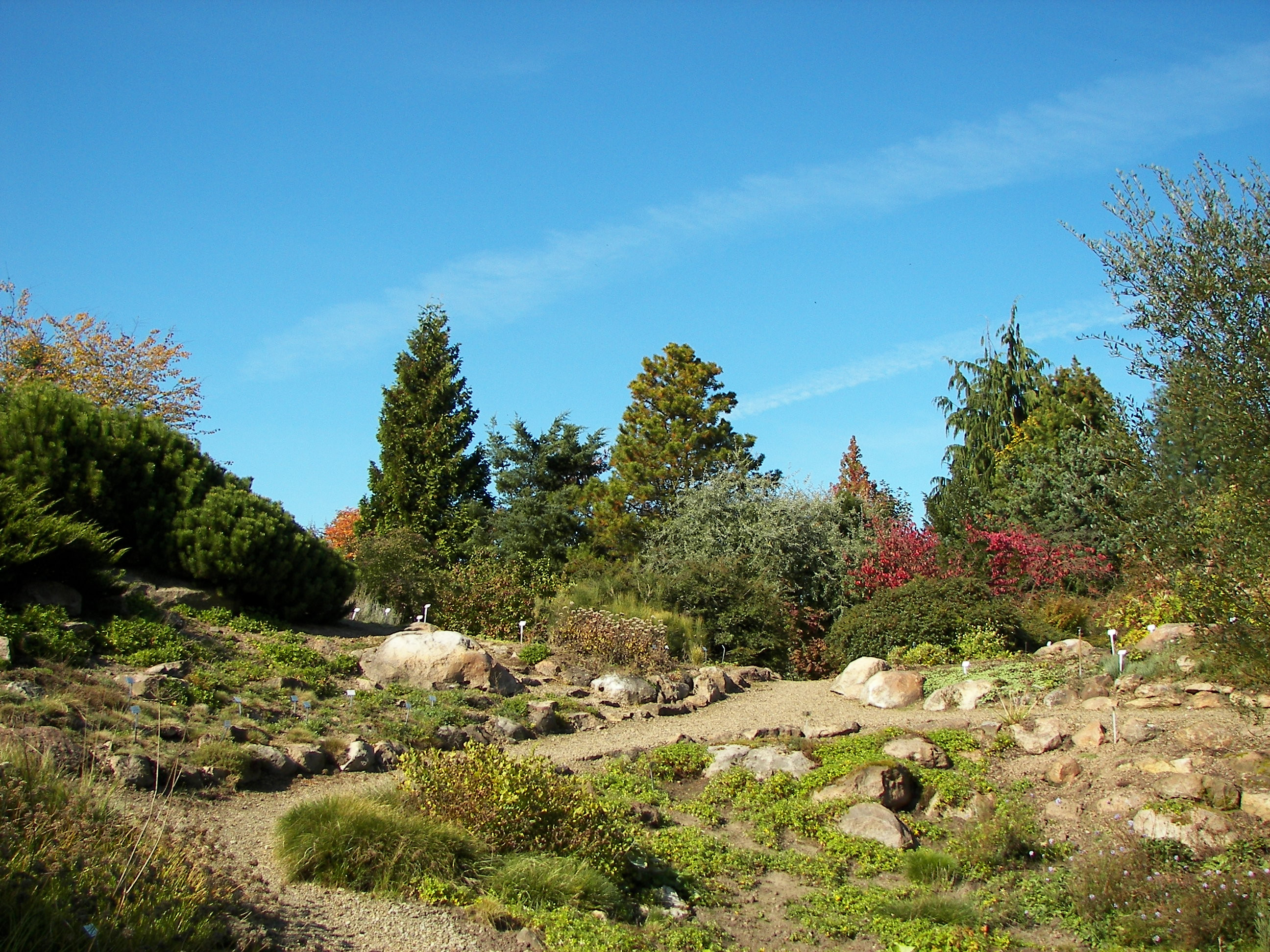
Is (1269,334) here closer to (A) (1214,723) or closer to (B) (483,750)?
(A) (1214,723)

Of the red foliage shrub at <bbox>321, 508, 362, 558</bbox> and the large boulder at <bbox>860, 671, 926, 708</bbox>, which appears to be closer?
the large boulder at <bbox>860, 671, 926, 708</bbox>

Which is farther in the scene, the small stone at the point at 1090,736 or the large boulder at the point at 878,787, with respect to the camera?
the small stone at the point at 1090,736

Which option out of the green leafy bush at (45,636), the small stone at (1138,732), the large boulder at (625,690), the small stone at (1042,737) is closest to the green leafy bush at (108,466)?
the green leafy bush at (45,636)

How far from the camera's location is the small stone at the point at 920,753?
849 centimetres

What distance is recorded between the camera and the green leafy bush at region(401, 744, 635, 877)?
569 cm

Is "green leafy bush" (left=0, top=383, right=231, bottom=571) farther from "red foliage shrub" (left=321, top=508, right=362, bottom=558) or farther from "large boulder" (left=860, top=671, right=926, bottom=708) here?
"red foliage shrub" (left=321, top=508, right=362, bottom=558)

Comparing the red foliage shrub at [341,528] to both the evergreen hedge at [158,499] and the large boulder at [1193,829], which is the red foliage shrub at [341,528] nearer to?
the evergreen hedge at [158,499]

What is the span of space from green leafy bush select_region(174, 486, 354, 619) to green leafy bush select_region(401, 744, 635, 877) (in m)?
6.64

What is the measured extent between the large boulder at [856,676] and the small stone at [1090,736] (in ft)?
12.4

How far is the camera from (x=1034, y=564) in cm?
1773

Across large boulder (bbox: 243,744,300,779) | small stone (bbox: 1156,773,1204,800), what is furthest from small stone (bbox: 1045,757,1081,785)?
large boulder (bbox: 243,744,300,779)

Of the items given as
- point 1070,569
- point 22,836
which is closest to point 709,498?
point 1070,569

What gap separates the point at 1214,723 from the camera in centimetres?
814

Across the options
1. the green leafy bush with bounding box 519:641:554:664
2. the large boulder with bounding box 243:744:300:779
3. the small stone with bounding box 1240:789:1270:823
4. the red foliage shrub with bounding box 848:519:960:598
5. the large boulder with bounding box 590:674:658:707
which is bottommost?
the small stone with bounding box 1240:789:1270:823
